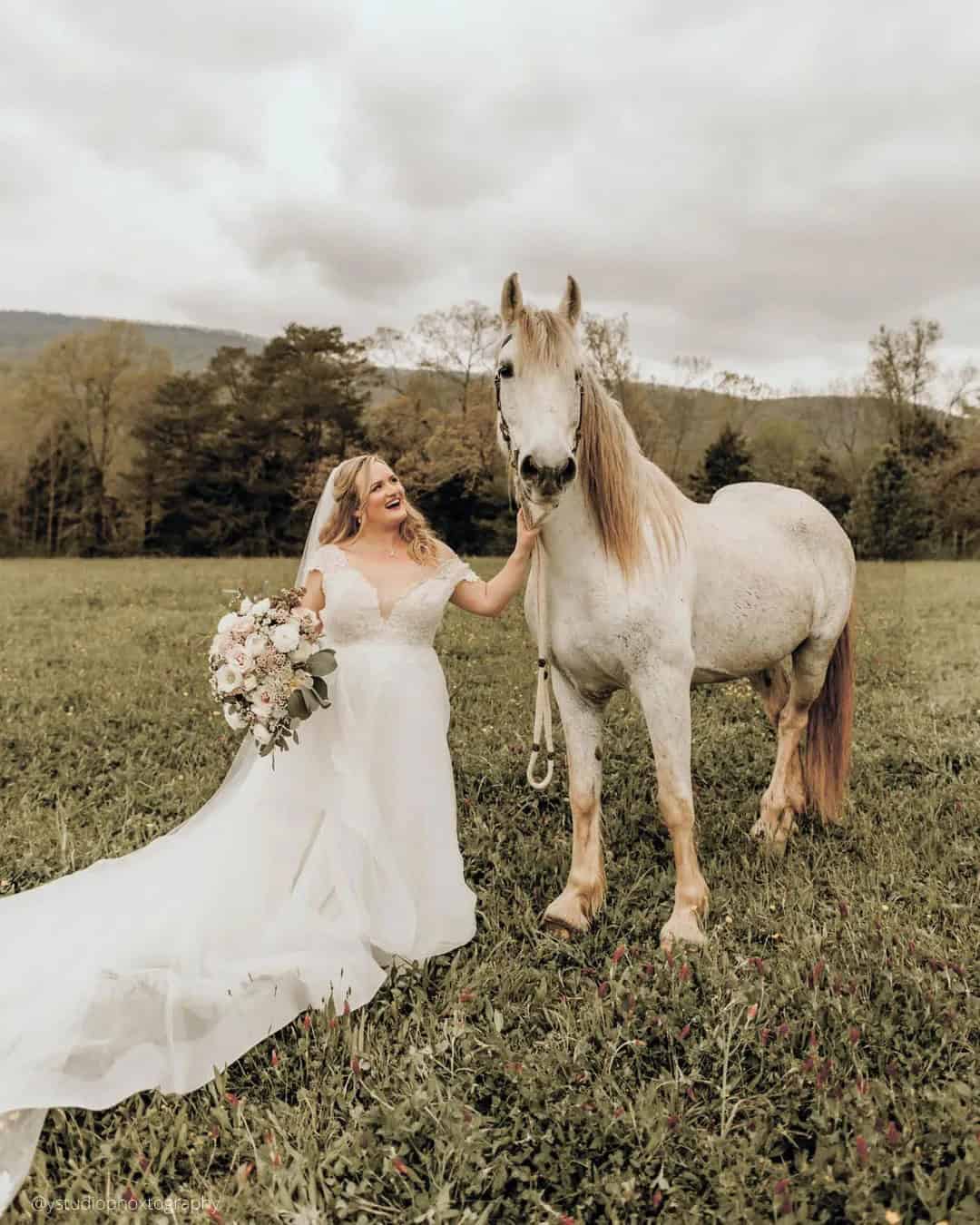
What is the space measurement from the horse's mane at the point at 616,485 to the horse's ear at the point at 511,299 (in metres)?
0.31

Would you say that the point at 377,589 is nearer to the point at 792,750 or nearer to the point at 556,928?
the point at 556,928

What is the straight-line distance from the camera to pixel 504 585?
397cm

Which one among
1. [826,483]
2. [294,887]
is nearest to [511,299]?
[294,887]

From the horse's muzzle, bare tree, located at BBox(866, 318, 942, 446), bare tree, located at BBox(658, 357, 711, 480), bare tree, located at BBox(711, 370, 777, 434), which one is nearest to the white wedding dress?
the horse's muzzle

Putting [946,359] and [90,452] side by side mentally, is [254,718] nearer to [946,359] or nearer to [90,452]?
[946,359]

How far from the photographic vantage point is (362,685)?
12.8 feet

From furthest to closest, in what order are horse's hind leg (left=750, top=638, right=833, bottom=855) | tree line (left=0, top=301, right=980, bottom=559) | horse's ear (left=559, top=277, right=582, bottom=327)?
tree line (left=0, top=301, right=980, bottom=559), horse's hind leg (left=750, top=638, right=833, bottom=855), horse's ear (left=559, top=277, right=582, bottom=327)

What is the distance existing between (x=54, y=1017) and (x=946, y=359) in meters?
21.7

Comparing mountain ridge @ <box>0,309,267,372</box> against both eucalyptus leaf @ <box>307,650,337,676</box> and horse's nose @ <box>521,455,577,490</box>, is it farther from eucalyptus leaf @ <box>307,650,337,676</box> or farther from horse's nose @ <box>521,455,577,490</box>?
horse's nose @ <box>521,455,577,490</box>

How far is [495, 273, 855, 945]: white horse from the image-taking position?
3.18 meters

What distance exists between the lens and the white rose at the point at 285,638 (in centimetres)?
357

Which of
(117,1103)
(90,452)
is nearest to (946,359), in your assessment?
(117,1103)

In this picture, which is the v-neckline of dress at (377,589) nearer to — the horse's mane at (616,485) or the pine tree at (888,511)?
the horse's mane at (616,485)

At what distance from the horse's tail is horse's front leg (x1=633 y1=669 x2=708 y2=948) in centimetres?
153
